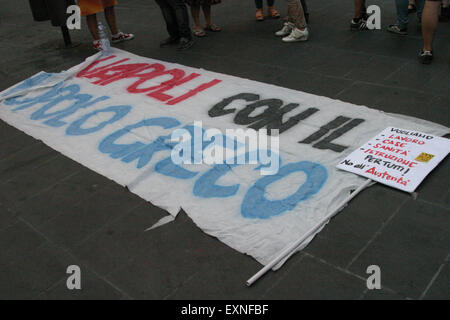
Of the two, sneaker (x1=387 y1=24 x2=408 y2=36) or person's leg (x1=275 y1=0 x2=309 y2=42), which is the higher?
person's leg (x1=275 y1=0 x2=309 y2=42)

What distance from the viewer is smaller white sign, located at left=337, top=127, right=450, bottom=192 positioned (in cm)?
262

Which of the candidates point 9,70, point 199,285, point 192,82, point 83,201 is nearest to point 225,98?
point 192,82

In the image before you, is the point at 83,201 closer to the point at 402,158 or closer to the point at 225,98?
the point at 225,98

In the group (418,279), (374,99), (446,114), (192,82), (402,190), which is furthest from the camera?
(192,82)

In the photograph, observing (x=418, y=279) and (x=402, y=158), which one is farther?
(x=402, y=158)

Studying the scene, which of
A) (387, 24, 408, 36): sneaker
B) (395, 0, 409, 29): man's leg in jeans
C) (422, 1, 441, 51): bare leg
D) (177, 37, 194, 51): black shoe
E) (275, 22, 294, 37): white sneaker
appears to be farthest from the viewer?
(177, 37, 194, 51): black shoe

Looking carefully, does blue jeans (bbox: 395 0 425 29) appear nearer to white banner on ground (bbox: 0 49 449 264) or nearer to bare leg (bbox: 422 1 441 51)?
bare leg (bbox: 422 1 441 51)

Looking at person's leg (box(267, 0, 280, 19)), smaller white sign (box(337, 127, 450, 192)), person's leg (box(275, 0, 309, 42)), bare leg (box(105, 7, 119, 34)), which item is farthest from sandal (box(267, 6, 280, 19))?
smaller white sign (box(337, 127, 450, 192))

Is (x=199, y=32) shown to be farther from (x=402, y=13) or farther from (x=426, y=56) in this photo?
(x=426, y=56)

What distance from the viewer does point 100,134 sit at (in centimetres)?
377

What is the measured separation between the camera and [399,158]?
9.02 feet

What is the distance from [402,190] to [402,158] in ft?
0.96

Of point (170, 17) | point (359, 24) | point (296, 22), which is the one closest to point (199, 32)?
point (170, 17)

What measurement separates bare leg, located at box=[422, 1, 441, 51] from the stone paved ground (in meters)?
0.27
